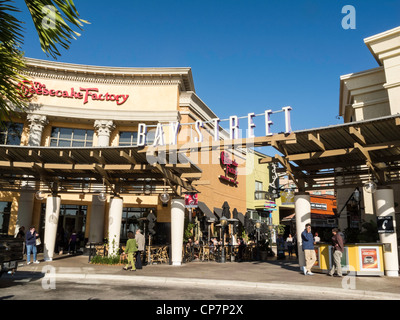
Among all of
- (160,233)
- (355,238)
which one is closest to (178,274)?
(355,238)

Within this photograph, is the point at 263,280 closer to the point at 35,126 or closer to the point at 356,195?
the point at 356,195

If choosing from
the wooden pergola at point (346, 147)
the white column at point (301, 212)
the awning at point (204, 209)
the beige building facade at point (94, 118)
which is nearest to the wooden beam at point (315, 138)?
the wooden pergola at point (346, 147)

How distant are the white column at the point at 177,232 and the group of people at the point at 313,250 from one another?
6010 mm

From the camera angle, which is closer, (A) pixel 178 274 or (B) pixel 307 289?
(B) pixel 307 289

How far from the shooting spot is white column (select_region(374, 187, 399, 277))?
1279 centimetres

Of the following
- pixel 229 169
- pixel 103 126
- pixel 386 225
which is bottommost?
pixel 386 225

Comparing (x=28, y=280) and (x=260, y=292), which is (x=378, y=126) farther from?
(x=28, y=280)

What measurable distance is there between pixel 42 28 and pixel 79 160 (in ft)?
46.3

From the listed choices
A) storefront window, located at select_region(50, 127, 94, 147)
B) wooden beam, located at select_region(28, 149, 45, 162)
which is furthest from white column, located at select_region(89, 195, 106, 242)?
wooden beam, located at select_region(28, 149, 45, 162)

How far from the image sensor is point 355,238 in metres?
17.4

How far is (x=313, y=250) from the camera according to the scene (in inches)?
518

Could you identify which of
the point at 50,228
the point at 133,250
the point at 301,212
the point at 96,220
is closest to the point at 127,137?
the point at 96,220

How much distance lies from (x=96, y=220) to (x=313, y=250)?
15964 mm

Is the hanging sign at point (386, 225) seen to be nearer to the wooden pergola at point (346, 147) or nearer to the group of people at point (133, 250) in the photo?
the wooden pergola at point (346, 147)
